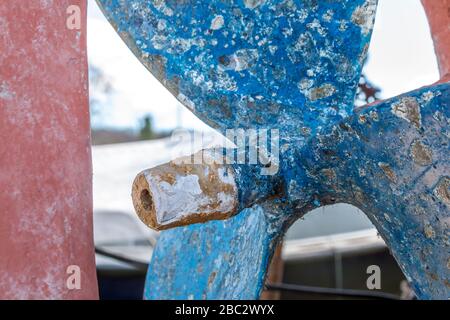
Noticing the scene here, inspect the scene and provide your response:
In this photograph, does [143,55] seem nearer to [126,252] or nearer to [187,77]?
[187,77]

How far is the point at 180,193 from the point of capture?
104cm

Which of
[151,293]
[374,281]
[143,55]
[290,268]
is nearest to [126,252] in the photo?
[290,268]

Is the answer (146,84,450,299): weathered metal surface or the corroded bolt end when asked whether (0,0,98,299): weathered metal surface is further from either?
(146,84,450,299): weathered metal surface

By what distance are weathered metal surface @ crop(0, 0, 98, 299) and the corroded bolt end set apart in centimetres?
18

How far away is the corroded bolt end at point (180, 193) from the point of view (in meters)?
1.03

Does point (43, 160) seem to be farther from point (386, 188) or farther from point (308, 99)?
point (386, 188)

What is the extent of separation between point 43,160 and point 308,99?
465mm

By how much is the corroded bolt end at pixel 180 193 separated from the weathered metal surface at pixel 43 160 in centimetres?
18

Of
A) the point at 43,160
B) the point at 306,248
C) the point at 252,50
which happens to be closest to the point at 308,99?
the point at 252,50

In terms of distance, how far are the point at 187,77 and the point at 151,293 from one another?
2.50 feet

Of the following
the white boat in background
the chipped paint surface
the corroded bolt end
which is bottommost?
the white boat in background

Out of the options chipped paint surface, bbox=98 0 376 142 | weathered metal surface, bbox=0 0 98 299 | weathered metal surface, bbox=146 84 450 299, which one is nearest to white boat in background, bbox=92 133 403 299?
weathered metal surface, bbox=146 84 450 299

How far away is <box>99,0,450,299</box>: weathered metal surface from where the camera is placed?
3.49 ft

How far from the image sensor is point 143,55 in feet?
3.78
